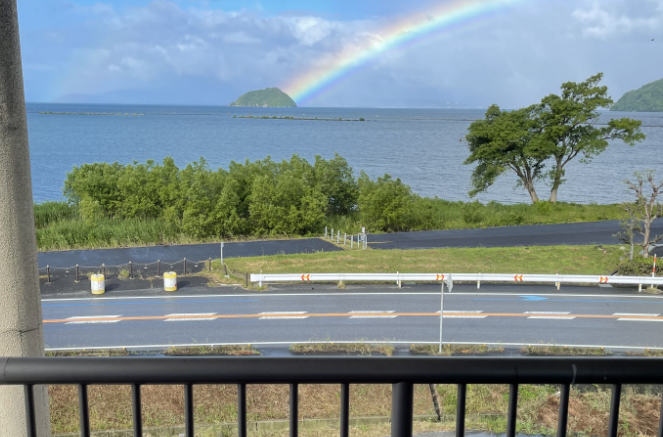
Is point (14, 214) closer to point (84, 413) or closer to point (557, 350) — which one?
point (84, 413)

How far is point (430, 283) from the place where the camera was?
54.1 ft

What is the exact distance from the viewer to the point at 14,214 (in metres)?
2.65

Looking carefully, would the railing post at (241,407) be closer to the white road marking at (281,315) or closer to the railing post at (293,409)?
the railing post at (293,409)

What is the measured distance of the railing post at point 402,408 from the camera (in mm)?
1422

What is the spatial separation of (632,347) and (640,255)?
8.14 m

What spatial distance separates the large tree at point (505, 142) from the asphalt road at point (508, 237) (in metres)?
7.39

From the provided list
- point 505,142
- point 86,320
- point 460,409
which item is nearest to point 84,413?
point 460,409

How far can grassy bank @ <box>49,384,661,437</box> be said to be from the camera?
6.79m

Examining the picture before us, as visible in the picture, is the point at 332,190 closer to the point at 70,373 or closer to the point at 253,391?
the point at 253,391

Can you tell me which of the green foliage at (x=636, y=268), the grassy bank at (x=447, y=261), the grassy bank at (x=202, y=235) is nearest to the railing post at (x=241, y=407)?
the grassy bank at (x=447, y=261)

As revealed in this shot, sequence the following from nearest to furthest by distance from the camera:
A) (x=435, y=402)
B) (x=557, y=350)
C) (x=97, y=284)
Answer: (x=435, y=402) < (x=557, y=350) < (x=97, y=284)

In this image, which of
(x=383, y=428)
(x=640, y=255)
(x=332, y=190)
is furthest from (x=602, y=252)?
(x=383, y=428)

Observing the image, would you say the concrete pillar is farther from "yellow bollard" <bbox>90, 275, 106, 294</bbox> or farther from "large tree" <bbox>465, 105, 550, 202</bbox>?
"large tree" <bbox>465, 105, 550, 202</bbox>

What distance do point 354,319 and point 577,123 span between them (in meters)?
24.5
